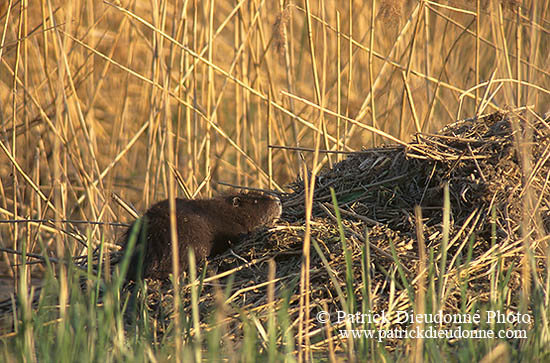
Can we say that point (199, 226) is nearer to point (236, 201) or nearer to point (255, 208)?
point (255, 208)

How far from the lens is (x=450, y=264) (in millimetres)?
3334

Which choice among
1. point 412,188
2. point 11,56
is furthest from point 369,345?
point 11,56

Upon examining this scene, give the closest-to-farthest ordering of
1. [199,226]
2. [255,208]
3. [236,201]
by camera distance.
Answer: [199,226] < [255,208] < [236,201]

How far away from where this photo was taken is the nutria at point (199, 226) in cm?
351

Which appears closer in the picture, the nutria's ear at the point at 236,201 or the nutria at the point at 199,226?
the nutria at the point at 199,226

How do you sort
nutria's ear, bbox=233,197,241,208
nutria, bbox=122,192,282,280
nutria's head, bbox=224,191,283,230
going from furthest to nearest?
nutria's ear, bbox=233,197,241,208, nutria's head, bbox=224,191,283,230, nutria, bbox=122,192,282,280

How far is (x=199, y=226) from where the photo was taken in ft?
12.1

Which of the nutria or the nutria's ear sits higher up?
the nutria's ear

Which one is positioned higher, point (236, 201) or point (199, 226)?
point (236, 201)

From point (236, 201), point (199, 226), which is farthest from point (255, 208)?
point (199, 226)

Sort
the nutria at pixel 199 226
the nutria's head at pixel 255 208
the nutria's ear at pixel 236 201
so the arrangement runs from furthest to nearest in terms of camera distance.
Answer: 1. the nutria's ear at pixel 236 201
2. the nutria's head at pixel 255 208
3. the nutria at pixel 199 226

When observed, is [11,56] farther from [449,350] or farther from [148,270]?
[449,350]

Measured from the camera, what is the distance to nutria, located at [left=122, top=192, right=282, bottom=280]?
351 centimetres

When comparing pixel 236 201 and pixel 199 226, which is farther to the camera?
pixel 236 201
